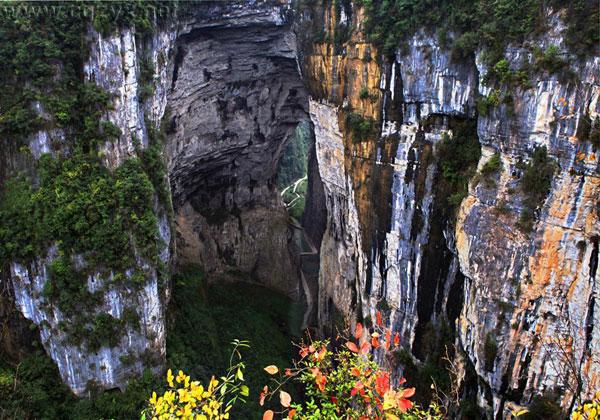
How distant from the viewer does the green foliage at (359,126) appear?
1370cm

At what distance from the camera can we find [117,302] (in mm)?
12883

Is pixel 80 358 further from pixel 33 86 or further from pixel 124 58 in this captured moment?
pixel 124 58

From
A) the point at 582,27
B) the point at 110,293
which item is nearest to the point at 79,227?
the point at 110,293

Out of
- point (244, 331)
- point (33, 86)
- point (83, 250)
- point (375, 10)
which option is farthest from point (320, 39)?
point (244, 331)

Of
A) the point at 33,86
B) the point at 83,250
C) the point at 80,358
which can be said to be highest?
the point at 33,86

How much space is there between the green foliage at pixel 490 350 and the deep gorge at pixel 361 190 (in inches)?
1.2

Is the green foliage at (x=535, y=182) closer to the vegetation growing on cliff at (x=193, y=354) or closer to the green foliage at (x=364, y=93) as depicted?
the green foliage at (x=364, y=93)

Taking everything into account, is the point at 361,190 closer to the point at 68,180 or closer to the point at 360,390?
the point at 68,180

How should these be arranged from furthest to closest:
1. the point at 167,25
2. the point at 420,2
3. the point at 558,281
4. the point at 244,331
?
the point at 244,331, the point at 167,25, the point at 420,2, the point at 558,281

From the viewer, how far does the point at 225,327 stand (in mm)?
18172

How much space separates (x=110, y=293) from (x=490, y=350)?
919 centimetres

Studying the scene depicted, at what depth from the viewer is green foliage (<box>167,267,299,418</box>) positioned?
15.4 metres

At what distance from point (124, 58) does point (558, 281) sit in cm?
1146

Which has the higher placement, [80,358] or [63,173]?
[63,173]
